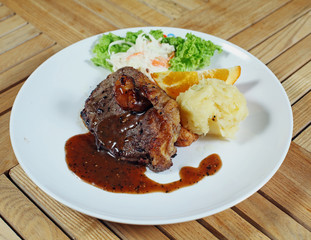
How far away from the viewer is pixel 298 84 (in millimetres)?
3863

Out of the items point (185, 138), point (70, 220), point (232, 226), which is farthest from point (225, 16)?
point (70, 220)

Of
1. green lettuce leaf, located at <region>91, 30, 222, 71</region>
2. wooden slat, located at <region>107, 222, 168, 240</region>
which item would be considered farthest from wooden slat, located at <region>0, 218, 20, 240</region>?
green lettuce leaf, located at <region>91, 30, 222, 71</region>

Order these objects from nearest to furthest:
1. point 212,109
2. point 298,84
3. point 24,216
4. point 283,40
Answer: point 24,216, point 212,109, point 298,84, point 283,40

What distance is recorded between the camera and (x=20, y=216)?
2.69 metres

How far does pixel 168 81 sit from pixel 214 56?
0.82 meters

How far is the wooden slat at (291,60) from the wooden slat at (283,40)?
0.07m

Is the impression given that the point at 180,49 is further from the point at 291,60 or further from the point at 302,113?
the point at 302,113

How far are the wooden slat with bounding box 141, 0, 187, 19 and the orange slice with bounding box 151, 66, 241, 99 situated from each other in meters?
1.64

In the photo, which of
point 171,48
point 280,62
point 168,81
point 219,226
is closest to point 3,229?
point 219,226

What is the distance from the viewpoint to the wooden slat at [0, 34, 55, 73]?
4148mm

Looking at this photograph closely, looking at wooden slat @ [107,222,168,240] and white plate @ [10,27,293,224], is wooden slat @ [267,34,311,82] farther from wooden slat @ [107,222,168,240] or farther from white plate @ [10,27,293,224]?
wooden slat @ [107,222,168,240]

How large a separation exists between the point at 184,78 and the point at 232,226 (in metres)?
1.45

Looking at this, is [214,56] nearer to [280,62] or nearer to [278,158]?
[280,62]

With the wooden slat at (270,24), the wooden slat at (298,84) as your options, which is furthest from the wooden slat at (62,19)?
the wooden slat at (298,84)
